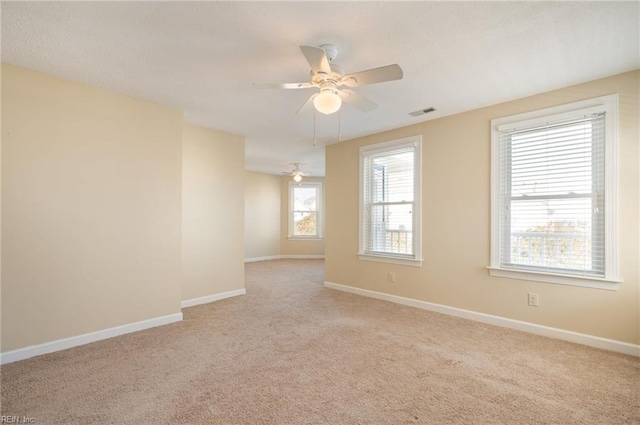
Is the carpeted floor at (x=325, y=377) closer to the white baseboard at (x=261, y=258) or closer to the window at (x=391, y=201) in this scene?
the window at (x=391, y=201)

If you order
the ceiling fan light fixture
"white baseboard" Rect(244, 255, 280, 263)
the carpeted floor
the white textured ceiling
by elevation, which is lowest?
"white baseboard" Rect(244, 255, 280, 263)

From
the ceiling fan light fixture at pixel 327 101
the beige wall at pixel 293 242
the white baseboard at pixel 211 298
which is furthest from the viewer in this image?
the beige wall at pixel 293 242

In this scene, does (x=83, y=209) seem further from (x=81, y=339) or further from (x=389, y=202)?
(x=389, y=202)

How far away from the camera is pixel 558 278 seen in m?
3.04

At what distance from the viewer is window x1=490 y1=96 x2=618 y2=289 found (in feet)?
9.23

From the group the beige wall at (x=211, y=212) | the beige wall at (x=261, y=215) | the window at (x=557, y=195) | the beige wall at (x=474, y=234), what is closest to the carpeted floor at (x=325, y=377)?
the beige wall at (x=474, y=234)

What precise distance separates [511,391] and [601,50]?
266 cm

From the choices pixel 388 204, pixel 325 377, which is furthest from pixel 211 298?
pixel 388 204

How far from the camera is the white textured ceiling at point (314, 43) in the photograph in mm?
1925

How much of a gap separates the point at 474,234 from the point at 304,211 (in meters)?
6.00

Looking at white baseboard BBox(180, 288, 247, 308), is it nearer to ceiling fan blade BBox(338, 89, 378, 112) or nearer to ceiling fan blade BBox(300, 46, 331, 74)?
ceiling fan blade BBox(338, 89, 378, 112)

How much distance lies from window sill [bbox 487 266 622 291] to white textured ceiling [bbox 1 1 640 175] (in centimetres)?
187

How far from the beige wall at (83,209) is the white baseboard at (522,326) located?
2967 mm

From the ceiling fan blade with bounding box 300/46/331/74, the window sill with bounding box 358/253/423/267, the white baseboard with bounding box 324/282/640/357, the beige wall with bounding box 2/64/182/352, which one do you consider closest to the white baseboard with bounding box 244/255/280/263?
the window sill with bounding box 358/253/423/267
